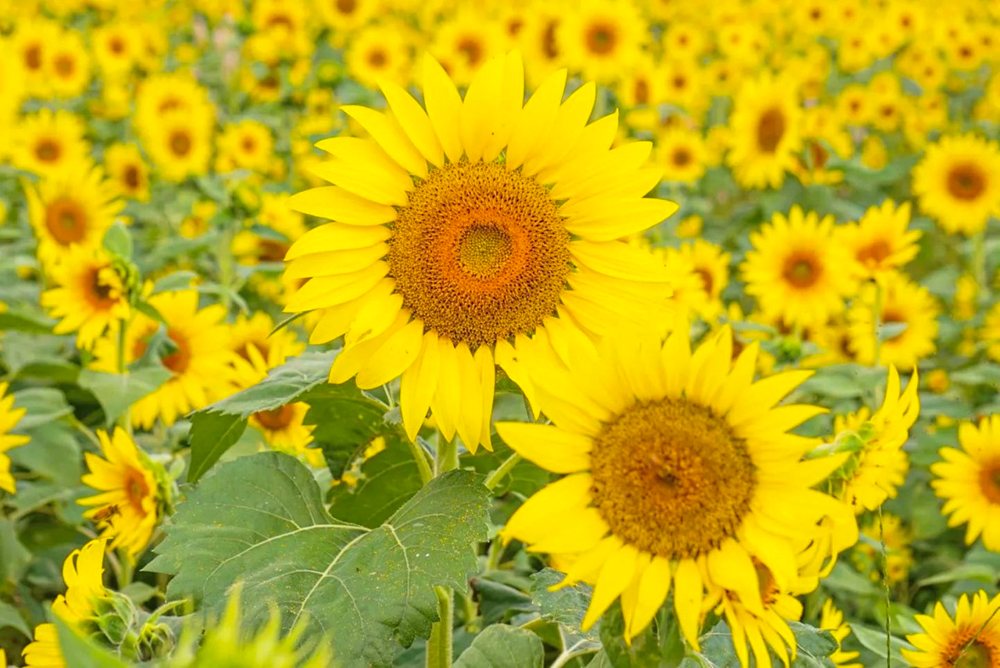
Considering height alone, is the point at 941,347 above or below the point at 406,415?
below

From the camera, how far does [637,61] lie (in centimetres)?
444

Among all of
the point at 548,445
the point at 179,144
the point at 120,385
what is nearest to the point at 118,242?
the point at 120,385

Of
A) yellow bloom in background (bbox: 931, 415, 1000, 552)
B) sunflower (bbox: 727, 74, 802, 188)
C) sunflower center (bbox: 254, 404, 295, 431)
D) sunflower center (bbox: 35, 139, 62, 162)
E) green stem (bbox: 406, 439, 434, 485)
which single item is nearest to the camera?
green stem (bbox: 406, 439, 434, 485)

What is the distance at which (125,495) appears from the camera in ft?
5.90

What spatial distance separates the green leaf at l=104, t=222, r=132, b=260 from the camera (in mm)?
2189

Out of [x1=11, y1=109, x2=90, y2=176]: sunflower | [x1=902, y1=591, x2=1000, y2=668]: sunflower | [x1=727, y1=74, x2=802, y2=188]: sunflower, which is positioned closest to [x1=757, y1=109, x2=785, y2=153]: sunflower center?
[x1=727, y1=74, x2=802, y2=188]: sunflower

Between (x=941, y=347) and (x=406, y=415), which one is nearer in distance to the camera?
(x=406, y=415)

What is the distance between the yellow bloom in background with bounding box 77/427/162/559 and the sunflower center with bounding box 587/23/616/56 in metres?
3.10

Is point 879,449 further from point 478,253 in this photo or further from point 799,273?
point 799,273

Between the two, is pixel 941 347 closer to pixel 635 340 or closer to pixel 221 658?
pixel 635 340

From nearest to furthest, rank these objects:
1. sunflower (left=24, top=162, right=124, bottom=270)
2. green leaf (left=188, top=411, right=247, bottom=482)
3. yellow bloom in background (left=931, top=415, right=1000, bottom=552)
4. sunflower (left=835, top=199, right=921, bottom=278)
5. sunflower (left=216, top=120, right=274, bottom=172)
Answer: green leaf (left=188, top=411, right=247, bottom=482), yellow bloom in background (left=931, top=415, right=1000, bottom=552), sunflower (left=835, top=199, right=921, bottom=278), sunflower (left=24, top=162, right=124, bottom=270), sunflower (left=216, top=120, right=274, bottom=172)

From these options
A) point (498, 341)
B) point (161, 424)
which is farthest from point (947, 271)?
point (498, 341)

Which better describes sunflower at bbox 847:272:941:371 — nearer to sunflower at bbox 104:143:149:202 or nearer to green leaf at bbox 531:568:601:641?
green leaf at bbox 531:568:601:641

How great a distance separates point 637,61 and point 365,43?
1.51 metres
